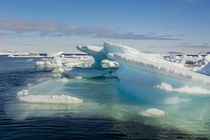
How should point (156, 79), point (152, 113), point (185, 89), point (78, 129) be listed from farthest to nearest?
point (156, 79)
point (185, 89)
point (152, 113)
point (78, 129)

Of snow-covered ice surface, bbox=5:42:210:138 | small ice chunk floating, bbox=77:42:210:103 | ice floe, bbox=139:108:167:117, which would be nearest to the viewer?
snow-covered ice surface, bbox=5:42:210:138

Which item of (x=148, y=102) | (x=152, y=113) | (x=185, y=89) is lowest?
(x=148, y=102)

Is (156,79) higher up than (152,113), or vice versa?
(156,79)

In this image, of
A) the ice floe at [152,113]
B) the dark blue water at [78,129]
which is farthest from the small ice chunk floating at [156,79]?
the dark blue water at [78,129]

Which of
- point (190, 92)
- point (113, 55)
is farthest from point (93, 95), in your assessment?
point (190, 92)

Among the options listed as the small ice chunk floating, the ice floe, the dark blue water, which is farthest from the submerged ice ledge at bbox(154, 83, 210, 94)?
the dark blue water

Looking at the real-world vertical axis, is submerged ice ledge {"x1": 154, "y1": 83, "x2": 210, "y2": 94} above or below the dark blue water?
above

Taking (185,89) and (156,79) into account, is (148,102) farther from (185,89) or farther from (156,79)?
(185,89)

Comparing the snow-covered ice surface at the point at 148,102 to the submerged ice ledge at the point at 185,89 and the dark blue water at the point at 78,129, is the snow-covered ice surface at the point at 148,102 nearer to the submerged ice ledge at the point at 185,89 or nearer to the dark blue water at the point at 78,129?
the submerged ice ledge at the point at 185,89

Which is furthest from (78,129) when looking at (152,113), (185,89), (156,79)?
(185,89)

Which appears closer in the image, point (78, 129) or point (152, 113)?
point (78, 129)

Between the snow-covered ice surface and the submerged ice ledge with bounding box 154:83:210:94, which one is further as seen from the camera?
the submerged ice ledge with bounding box 154:83:210:94

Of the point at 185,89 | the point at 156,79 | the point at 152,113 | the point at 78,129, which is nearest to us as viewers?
the point at 78,129

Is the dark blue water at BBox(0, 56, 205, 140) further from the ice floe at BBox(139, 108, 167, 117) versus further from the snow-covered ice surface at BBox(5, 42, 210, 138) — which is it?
the ice floe at BBox(139, 108, 167, 117)
